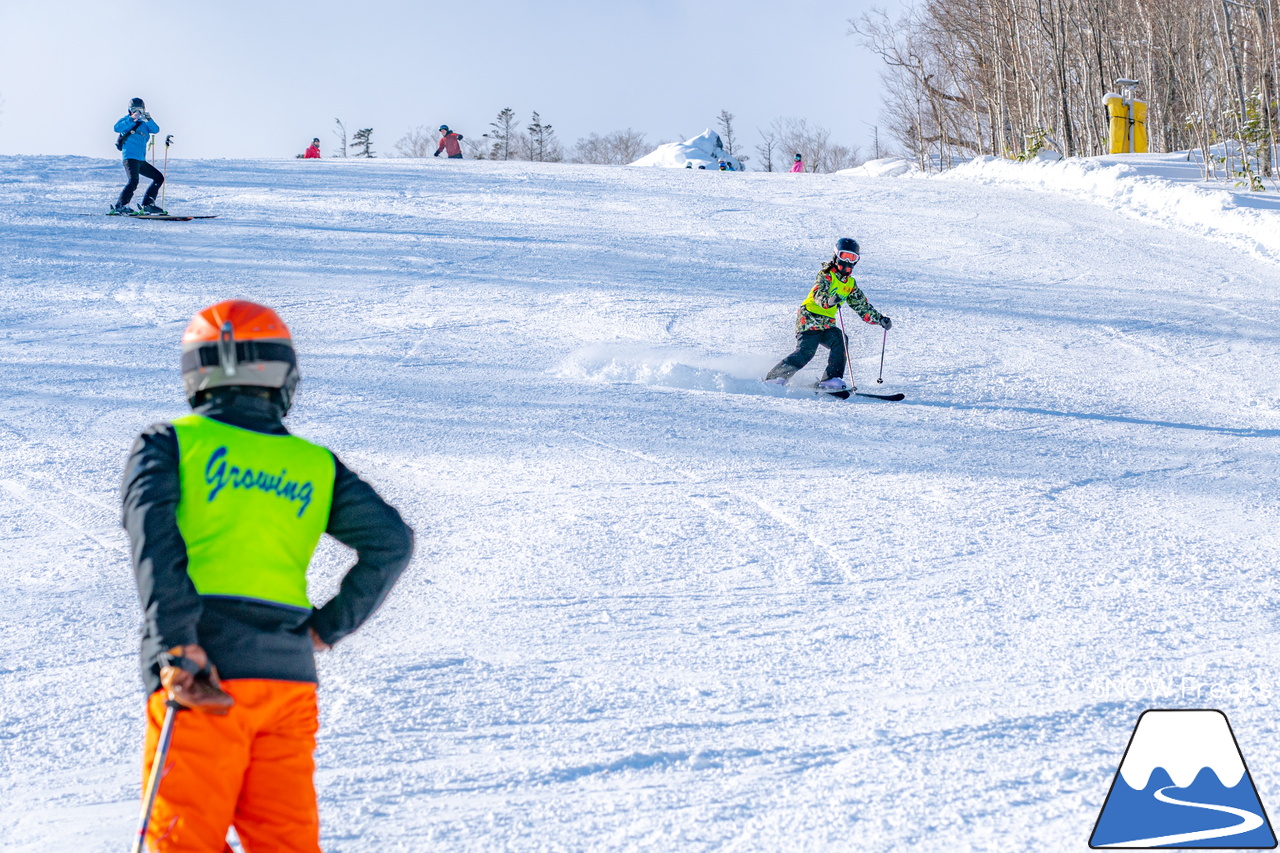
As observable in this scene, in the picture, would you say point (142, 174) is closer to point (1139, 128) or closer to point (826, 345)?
point (826, 345)

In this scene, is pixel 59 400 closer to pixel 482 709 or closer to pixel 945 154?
pixel 482 709

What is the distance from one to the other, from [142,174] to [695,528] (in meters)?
12.6

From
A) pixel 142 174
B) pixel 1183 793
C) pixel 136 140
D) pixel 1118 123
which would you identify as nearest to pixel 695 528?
pixel 1183 793

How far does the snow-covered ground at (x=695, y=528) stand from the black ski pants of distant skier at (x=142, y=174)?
585 millimetres

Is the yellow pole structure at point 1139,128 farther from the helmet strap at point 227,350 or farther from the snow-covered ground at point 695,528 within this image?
the helmet strap at point 227,350

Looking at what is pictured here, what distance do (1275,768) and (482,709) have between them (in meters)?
2.61

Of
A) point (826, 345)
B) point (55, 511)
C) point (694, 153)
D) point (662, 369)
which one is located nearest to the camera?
point (55, 511)

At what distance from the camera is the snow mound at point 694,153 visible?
63188 mm

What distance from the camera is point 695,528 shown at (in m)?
5.65

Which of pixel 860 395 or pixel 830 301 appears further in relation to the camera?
pixel 830 301

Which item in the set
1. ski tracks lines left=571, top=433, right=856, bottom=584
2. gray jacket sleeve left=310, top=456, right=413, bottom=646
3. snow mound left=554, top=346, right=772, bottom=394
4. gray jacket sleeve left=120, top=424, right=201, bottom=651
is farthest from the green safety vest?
gray jacket sleeve left=120, top=424, right=201, bottom=651

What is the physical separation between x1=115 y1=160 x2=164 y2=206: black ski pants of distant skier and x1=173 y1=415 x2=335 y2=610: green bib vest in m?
14.3

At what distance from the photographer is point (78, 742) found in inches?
133

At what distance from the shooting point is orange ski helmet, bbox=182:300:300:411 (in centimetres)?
210
